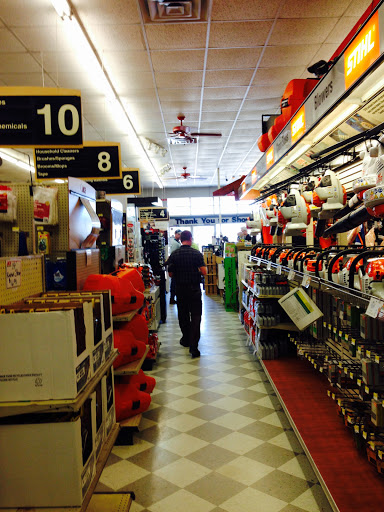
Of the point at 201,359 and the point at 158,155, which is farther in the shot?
the point at 158,155

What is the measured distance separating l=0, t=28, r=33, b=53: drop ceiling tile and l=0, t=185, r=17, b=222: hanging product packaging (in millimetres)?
3041

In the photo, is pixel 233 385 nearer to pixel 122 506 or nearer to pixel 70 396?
pixel 122 506

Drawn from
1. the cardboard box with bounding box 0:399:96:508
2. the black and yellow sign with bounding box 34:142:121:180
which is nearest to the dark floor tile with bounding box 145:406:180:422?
the cardboard box with bounding box 0:399:96:508

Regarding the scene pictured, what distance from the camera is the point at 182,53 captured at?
5.59m

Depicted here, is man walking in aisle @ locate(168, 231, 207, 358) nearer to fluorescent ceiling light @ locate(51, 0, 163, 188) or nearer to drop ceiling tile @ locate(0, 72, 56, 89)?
fluorescent ceiling light @ locate(51, 0, 163, 188)

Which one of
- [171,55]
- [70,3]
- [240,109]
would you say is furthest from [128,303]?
[240,109]

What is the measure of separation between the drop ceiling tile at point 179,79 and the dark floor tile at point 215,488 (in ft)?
18.1

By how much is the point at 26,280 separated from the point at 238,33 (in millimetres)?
4292

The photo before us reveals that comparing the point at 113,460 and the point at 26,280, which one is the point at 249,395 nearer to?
the point at 113,460

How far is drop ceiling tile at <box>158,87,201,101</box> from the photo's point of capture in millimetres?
7008

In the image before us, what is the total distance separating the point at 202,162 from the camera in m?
13.7

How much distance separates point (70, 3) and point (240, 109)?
4.40 m

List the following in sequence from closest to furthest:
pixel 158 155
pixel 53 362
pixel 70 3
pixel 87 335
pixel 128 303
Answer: pixel 53 362
pixel 87 335
pixel 128 303
pixel 70 3
pixel 158 155

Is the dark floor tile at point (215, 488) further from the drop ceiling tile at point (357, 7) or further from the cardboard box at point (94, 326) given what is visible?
the drop ceiling tile at point (357, 7)
